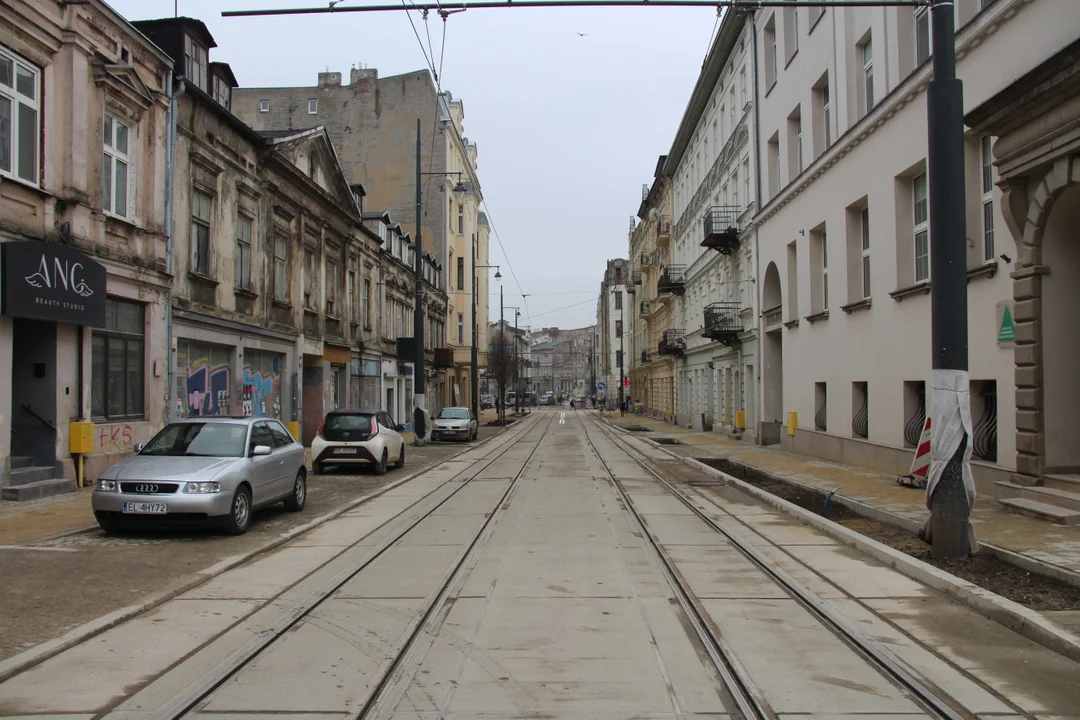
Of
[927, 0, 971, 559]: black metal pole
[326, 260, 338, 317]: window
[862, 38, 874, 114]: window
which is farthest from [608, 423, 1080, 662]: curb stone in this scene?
[326, 260, 338, 317]: window

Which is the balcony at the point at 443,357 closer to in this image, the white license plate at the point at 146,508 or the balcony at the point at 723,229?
the balcony at the point at 723,229

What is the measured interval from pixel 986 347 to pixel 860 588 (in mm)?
7249

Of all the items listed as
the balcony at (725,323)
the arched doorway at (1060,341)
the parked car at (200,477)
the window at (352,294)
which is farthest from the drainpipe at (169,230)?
the balcony at (725,323)

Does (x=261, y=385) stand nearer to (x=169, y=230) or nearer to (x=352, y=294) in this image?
(x=169, y=230)

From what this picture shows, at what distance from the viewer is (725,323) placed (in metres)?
31.6

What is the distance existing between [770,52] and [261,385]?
19034 millimetres

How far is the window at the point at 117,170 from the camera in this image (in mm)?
15016

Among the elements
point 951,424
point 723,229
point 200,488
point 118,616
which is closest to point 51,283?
point 200,488

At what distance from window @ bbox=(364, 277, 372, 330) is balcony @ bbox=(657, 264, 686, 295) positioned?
18756 mm

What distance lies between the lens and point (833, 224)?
20078 millimetres

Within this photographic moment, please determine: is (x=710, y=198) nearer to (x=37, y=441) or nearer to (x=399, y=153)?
(x=399, y=153)

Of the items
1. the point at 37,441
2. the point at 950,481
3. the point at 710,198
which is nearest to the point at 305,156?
the point at 37,441

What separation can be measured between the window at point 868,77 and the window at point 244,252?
1557 cm

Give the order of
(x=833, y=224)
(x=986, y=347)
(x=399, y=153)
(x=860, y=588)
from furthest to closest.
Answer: (x=399, y=153) < (x=833, y=224) < (x=986, y=347) < (x=860, y=588)
